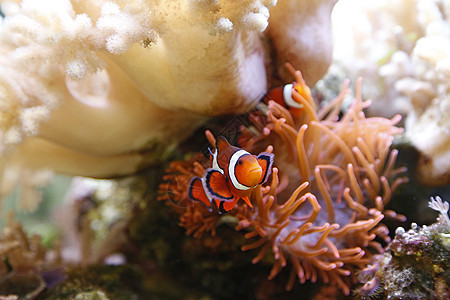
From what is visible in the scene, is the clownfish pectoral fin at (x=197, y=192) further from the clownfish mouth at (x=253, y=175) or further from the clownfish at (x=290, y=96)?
the clownfish at (x=290, y=96)

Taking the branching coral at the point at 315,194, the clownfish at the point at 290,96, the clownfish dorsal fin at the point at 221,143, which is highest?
the clownfish at the point at 290,96

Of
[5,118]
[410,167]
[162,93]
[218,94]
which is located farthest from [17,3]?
[410,167]

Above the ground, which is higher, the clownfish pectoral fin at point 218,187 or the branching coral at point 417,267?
the clownfish pectoral fin at point 218,187

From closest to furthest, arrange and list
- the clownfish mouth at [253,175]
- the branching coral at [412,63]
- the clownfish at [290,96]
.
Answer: the clownfish mouth at [253,175] < the clownfish at [290,96] < the branching coral at [412,63]

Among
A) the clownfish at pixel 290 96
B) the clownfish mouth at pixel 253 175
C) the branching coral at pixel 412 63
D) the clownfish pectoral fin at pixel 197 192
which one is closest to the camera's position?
A: the clownfish mouth at pixel 253 175

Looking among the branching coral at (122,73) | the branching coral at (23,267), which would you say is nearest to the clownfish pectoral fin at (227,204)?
the branching coral at (122,73)

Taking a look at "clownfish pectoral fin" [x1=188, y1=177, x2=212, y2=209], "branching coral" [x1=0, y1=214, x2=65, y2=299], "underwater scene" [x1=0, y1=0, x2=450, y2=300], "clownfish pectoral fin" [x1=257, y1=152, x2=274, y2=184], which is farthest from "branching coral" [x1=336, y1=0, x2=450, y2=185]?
"branching coral" [x1=0, y1=214, x2=65, y2=299]

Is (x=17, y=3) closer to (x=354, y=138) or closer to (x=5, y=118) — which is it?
(x=5, y=118)
